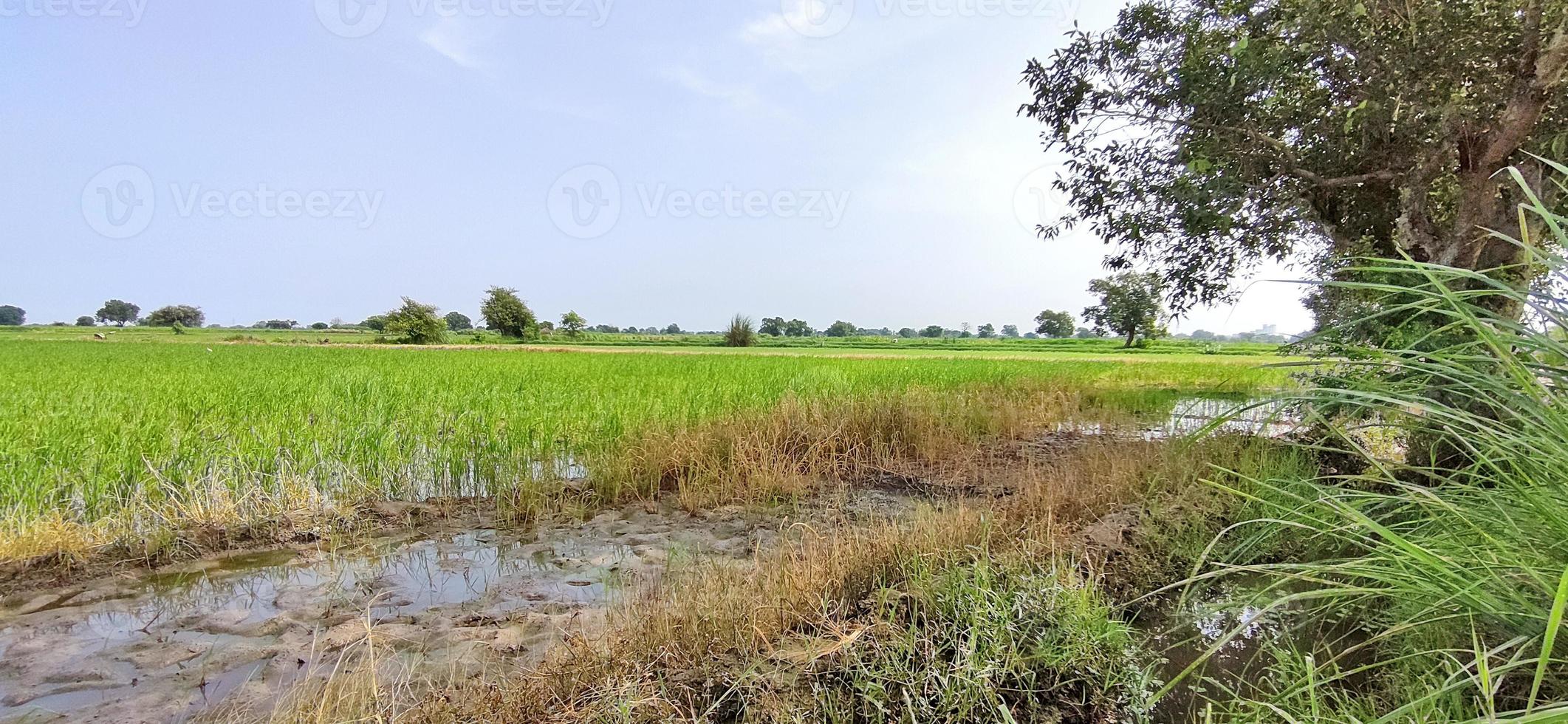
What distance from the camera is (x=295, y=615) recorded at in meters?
3.07

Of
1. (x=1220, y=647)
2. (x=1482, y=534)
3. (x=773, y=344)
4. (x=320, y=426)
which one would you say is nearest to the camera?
(x=1482, y=534)

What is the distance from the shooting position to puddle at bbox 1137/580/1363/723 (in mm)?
2389

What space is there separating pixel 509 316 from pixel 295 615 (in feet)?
204

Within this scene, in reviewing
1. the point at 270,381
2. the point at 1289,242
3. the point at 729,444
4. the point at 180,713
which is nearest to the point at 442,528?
the point at 180,713

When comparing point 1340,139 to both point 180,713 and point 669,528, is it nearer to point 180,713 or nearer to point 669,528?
point 669,528

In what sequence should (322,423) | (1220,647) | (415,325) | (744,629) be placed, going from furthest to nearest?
(415,325)
(322,423)
(744,629)
(1220,647)

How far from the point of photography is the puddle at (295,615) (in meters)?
2.47

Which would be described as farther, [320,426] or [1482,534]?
[320,426]

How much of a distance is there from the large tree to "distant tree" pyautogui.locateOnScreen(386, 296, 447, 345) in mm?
47556

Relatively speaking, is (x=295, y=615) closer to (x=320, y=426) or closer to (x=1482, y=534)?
(x=320, y=426)

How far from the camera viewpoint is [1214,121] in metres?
6.11

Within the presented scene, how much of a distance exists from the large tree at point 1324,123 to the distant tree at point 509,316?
59.7 meters

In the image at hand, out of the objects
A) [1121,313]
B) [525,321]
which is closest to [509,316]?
[525,321]

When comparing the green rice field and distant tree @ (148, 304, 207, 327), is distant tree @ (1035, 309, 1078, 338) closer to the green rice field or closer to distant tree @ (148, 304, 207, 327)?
the green rice field
